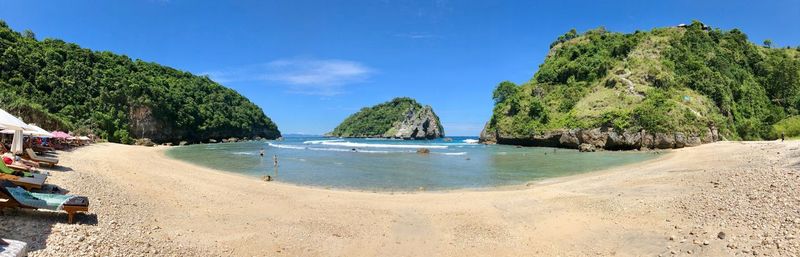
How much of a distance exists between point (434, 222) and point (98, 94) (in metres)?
75.7

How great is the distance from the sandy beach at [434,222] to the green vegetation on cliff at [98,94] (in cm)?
3934

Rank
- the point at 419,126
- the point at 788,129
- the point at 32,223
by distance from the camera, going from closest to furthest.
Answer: the point at 32,223
the point at 788,129
the point at 419,126

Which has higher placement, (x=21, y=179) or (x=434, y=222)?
(x=21, y=179)

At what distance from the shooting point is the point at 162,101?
78.4 meters

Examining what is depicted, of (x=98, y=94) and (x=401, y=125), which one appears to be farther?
(x=401, y=125)

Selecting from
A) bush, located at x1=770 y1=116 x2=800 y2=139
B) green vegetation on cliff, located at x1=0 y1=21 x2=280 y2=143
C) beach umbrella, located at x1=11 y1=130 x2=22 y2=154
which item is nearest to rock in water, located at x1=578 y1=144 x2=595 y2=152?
bush, located at x1=770 y1=116 x2=800 y2=139

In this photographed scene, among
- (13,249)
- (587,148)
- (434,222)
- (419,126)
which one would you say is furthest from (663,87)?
(419,126)

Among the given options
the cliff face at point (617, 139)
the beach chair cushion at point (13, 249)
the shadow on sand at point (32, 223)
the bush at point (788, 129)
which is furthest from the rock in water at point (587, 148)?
the beach chair cushion at point (13, 249)

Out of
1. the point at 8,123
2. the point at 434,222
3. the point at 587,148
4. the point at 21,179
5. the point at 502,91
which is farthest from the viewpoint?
the point at 502,91

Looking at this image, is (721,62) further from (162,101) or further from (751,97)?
(162,101)

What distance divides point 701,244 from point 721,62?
7066 centimetres

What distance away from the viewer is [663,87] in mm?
55375

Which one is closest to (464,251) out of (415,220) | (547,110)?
(415,220)

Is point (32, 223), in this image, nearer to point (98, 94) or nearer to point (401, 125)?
point (98, 94)
